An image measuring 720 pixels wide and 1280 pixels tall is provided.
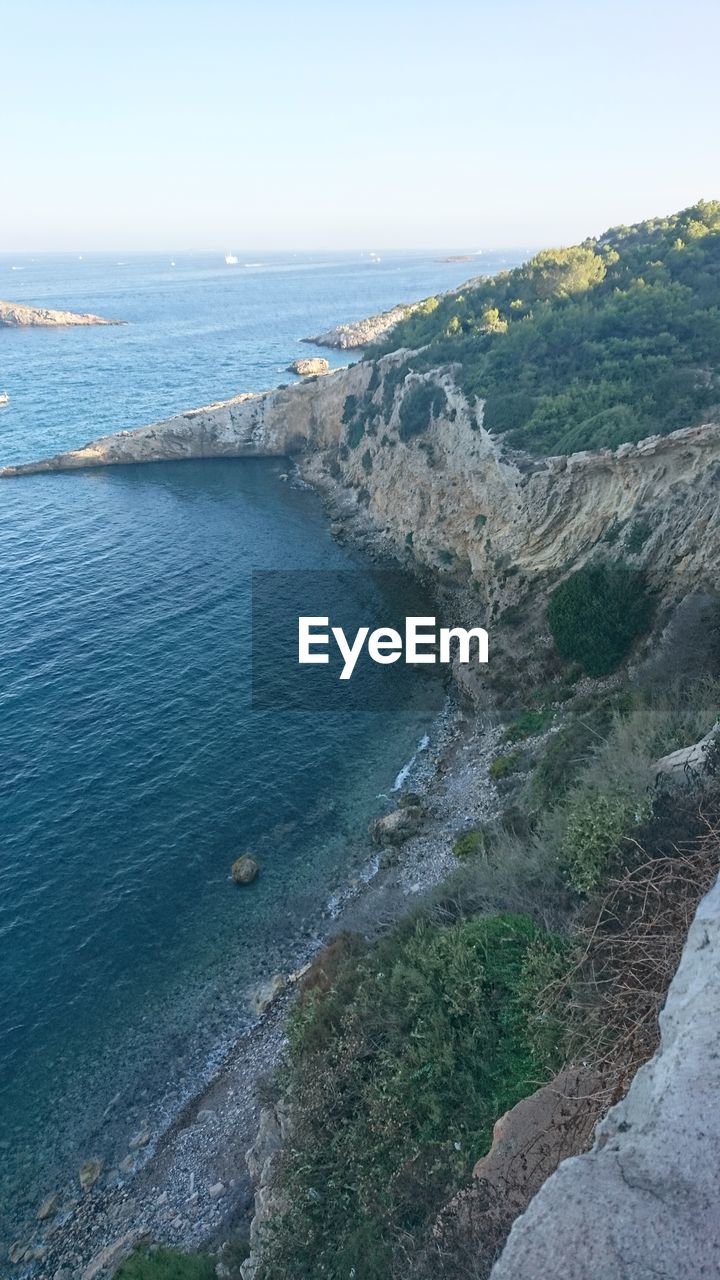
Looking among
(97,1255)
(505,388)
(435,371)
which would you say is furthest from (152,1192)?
(435,371)

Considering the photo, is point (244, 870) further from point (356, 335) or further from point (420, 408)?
point (356, 335)

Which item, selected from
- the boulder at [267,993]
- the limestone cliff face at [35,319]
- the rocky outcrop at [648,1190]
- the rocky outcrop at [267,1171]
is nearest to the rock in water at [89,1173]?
the rocky outcrop at [267,1171]

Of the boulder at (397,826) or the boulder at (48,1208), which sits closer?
the boulder at (48,1208)

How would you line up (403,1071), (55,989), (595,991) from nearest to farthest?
(595,991) → (403,1071) → (55,989)

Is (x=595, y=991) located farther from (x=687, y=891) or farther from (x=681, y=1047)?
(x=681, y=1047)

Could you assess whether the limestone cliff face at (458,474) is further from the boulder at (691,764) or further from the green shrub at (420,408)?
the boulder at (691,764)

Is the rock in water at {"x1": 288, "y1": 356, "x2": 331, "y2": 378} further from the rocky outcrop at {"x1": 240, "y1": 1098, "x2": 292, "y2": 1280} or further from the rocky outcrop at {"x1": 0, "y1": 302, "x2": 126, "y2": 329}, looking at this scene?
the rocky outcrop at {"x1": 240, "y1": 1098, "x2": 292, "y2": 1280}

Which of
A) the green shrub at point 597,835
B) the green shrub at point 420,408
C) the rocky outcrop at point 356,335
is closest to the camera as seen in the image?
the green shrub at point 597,835
